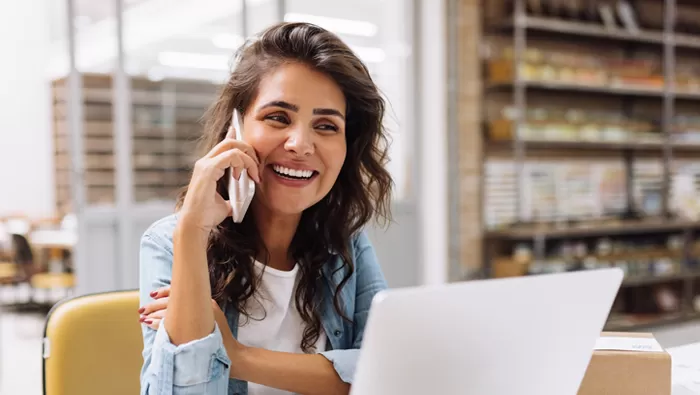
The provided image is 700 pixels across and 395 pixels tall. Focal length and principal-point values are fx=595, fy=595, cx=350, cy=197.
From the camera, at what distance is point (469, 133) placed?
4.42m

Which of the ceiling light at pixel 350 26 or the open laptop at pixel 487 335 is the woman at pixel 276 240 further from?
the ceiling light at pixel 350 26

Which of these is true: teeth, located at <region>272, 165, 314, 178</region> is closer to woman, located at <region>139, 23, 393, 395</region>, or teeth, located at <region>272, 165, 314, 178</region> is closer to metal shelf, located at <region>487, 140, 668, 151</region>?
woman, located at <region>139, 23, 393, 395</region>

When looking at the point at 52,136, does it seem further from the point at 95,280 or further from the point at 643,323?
the point at 643,323

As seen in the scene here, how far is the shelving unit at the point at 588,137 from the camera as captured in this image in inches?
168

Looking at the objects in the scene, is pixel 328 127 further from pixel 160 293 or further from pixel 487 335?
pixel 487 335

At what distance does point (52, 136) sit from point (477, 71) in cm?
621

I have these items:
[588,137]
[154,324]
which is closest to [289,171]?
[154,324]

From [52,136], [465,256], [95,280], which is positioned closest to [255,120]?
[95,280]

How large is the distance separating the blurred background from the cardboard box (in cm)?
283

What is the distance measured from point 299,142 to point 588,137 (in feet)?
13.0

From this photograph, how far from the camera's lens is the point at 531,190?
14.8 feet

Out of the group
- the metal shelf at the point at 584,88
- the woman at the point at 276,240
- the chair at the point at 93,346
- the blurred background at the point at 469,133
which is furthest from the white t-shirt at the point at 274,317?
the metal shelf at the point at 584,88

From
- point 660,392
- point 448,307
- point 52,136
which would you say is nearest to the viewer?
point 448,307

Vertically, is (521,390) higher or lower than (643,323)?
higher
